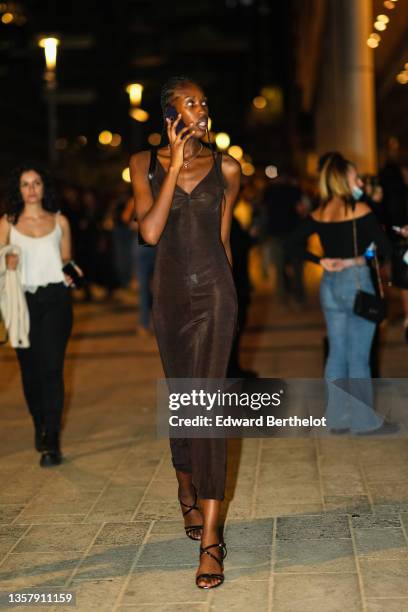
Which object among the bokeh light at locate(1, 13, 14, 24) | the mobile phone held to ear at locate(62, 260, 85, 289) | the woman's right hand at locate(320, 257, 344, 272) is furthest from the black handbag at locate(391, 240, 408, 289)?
the bokeh light at locate(1, 13, 14, 24)

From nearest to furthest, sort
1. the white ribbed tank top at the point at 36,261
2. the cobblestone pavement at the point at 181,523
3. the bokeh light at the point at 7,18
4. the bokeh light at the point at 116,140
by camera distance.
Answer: the cobblestone pavement at the point at 181,523, the white ribbed tank top at the point at 36,261, the bokeh light at the point at 7,18, the bokeh light at the point at 116,140

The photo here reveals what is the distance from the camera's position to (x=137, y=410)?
27.9 feet

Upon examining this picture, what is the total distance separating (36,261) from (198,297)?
241 cm

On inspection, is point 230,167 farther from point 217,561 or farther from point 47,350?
point 47,350

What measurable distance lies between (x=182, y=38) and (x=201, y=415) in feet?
299

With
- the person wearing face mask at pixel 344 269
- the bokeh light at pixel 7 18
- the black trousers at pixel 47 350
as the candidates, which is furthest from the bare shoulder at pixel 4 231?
the bokeh light at pixel 7 18

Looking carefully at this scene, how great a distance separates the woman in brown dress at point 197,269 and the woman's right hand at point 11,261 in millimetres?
2130

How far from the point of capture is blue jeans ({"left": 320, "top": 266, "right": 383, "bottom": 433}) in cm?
721

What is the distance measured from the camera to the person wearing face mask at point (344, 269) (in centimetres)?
711

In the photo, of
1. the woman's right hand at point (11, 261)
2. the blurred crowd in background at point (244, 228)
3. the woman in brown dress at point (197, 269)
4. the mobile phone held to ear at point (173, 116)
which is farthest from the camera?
the blurred crowd in background at point (244, 228)

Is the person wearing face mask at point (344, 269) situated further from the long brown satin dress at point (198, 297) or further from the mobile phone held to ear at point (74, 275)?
the long brown satin dress at point (198, 297)

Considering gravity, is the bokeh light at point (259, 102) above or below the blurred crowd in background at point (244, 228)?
above

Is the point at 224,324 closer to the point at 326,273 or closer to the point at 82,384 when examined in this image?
the point at 326,273

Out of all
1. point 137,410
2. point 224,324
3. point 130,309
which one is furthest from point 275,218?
point 224,324
